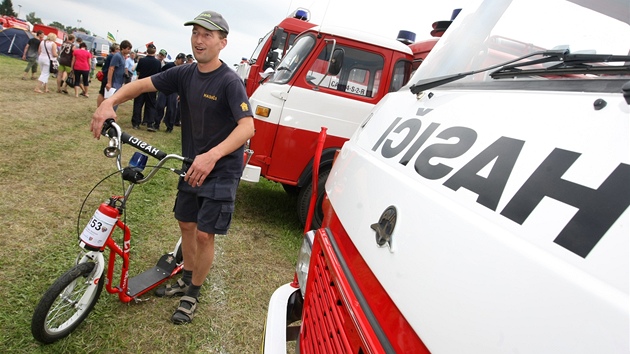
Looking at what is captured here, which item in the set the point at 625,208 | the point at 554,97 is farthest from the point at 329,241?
the point at 625,208

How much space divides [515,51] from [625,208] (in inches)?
44.5

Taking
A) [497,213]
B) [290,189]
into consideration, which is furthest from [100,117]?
[290,189]

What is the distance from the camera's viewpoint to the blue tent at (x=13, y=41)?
19.5 meters

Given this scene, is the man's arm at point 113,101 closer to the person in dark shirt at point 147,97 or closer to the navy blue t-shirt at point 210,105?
the navy blue t-shirt at point 210,105

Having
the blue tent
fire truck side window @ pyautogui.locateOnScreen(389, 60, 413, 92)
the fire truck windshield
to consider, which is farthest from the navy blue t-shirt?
the blue tent

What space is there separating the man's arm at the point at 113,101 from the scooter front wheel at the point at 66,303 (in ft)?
2.49

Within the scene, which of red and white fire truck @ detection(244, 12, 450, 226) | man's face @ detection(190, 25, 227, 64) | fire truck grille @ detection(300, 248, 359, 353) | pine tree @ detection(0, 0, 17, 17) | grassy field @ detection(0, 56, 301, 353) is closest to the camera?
fire truck grille @ detection(300, 248, 359, 353)

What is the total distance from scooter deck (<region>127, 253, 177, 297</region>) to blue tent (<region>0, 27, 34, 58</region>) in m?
22.1

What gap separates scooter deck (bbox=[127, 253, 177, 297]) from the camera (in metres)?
2.65

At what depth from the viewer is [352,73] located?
433 cm

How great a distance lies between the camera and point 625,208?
0.69 metres

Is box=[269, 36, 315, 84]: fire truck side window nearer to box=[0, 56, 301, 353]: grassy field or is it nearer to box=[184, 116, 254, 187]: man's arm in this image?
box=[0, 56, 301, 353]: grassy field

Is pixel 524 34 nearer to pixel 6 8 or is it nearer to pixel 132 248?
pixel 132 248

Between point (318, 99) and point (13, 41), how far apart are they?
73.2 feet
